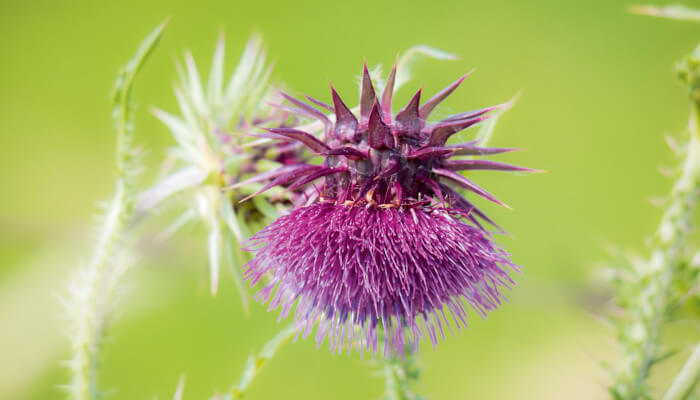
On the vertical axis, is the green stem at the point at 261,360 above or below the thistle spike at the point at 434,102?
below

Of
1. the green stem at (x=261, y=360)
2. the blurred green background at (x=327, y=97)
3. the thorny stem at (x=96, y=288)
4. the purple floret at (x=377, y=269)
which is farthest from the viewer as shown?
the blurred green background at (x=327, y=97)

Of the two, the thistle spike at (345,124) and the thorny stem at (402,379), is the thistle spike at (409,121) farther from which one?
the thorny stem at (402,379)

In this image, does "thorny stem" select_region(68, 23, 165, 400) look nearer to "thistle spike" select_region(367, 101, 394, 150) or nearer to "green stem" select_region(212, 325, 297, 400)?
"green stem" select_region(212, 325, 297, 400)

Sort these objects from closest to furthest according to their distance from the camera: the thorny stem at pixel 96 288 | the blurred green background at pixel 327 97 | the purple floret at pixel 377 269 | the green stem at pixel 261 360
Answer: the purple floret at pixel 377 269, the green stem at pixel 261 360, the thorny stem at pixel 96 288, the blurred green background at pixel 327 97

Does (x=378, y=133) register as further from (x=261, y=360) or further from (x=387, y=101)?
(x=261, y=360)

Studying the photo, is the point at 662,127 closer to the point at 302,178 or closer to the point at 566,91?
the point at 566,91

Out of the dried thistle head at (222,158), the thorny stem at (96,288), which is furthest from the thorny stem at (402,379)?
the thorny stem at (96,288)

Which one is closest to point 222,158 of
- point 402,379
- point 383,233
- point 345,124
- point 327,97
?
point 345,124

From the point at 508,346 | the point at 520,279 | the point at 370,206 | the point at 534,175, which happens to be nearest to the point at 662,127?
the point at 534,175
